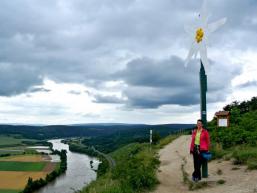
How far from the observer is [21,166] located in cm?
8981

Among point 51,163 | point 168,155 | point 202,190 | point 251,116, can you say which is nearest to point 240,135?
point 168,155

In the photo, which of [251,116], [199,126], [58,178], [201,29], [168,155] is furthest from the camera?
[58,178]

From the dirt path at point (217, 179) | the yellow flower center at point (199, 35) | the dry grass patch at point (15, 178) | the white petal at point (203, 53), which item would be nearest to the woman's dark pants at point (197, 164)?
the dirt path at point (217, 179)

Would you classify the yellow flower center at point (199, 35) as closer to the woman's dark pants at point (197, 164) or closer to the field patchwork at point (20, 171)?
the woman's dark pants at point (197, 164)

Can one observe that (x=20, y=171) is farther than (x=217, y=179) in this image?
Yes

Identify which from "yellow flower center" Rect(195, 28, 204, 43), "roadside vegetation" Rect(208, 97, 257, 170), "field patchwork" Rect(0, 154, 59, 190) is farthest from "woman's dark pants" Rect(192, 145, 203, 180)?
"field patchwork" Rect(0, 154, 59, 190)

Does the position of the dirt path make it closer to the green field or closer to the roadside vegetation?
the roadside vegetation

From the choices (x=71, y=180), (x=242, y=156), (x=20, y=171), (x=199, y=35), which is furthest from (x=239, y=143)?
(x=20, y=171)

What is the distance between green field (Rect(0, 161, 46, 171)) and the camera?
281ft

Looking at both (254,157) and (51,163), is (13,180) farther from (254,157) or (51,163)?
(254,157)

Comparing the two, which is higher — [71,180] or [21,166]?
[71,180]

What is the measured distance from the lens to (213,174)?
11578 mm

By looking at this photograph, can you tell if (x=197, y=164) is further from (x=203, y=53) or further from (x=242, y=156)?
(x=203, y=53)

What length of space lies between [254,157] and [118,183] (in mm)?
4955
